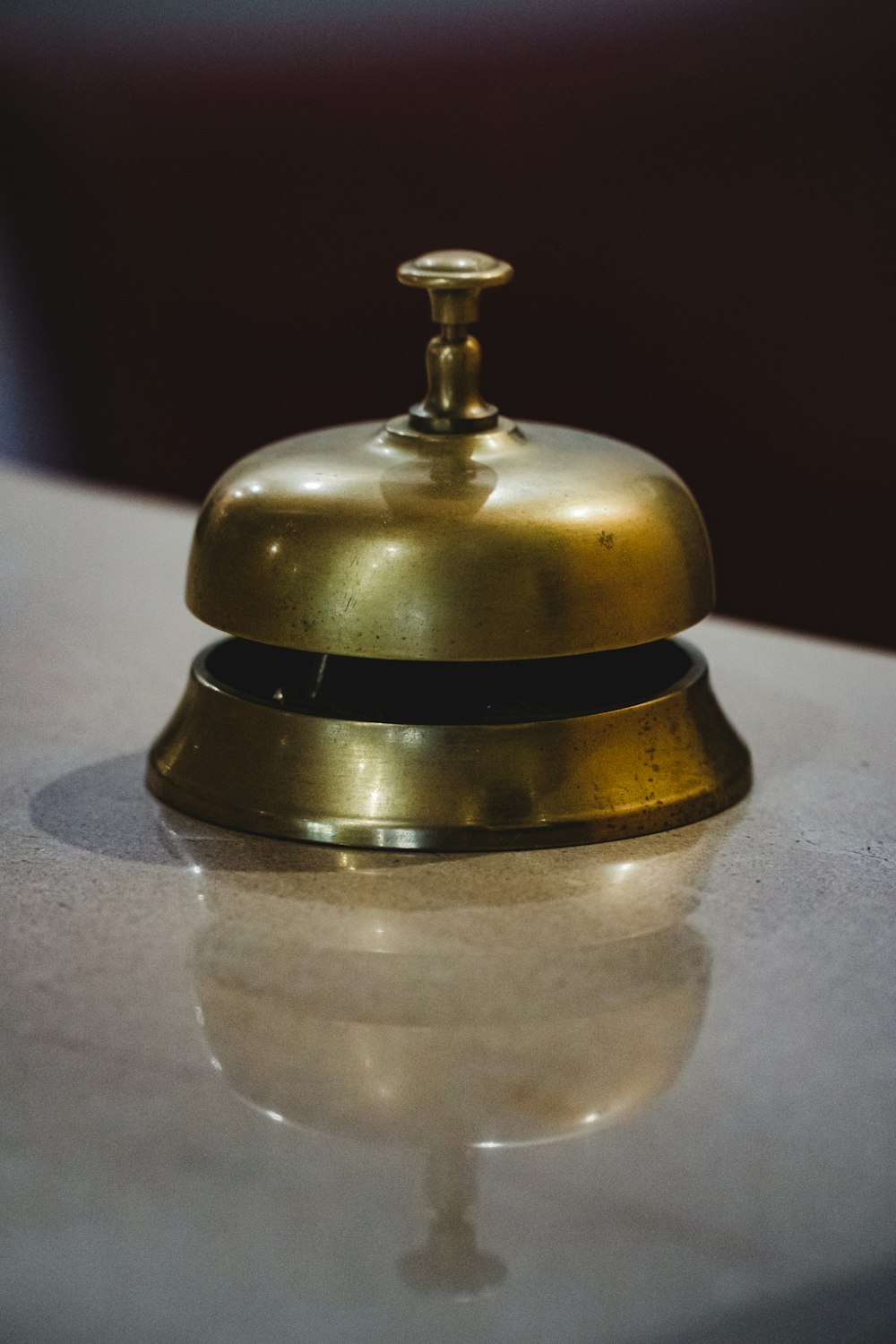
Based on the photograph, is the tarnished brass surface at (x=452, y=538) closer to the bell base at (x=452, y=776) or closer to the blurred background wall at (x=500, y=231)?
the bell base at (x=452, y=776)

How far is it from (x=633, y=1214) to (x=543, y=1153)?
0.11ft

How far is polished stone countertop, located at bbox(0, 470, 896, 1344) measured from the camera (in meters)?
0.37

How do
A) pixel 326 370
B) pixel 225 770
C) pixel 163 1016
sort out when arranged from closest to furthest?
1. pixel 163 1016
2. pixel 225 770
3. pixel 326 370

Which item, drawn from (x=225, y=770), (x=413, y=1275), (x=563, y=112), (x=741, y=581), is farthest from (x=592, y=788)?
(x=563, y=112)

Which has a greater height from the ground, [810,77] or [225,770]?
[810,77]

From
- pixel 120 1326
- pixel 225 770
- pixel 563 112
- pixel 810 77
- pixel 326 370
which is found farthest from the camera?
pixel 326 370

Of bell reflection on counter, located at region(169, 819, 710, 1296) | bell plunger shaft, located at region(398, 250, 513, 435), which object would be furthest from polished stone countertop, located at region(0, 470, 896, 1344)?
bell plunger shaft, located at region(398, 250, 513, 435)

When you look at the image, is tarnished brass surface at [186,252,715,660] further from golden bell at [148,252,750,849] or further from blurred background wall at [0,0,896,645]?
blurred background wall at [0,0,896,645]

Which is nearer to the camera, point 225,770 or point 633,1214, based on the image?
point 633,1214

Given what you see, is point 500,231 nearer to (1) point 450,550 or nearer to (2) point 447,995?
(1) point 450,550

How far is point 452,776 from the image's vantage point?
1.87ft

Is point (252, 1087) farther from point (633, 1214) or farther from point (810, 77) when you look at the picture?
point (810, 77)

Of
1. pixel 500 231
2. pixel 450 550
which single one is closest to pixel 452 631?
pixel 450 550

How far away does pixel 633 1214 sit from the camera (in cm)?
39
